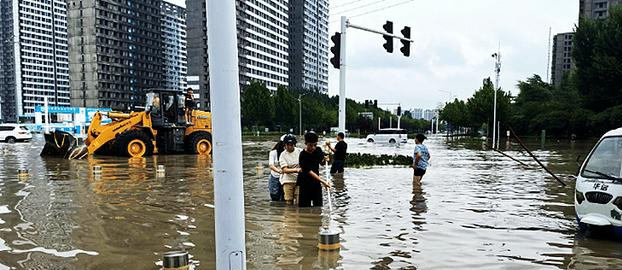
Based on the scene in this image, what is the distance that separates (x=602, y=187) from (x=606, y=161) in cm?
70

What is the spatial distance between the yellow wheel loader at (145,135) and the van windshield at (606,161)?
63.1ft

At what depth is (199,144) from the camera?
2455 cm

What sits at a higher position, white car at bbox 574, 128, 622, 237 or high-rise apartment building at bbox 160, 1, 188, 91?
high-rise apartment building at bbox 160, 1, 188, 91

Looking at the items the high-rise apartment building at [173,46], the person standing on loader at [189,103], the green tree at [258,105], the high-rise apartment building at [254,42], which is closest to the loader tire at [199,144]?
the person standing on loader at [189,103]

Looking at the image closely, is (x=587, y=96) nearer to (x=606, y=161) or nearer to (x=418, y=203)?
(x=418, y=203)

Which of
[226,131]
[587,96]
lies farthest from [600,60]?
[226,131]

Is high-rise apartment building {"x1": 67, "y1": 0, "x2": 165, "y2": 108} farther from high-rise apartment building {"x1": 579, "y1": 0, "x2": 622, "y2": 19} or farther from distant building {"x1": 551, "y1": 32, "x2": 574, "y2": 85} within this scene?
distant building {"x1": 551, "y1": 32, "x2": 574, "y2": 85}

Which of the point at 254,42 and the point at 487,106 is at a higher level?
the point at 254,42

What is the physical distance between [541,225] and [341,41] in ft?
32.3

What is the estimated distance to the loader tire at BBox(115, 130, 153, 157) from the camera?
71.8 feet

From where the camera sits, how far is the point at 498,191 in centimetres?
1242

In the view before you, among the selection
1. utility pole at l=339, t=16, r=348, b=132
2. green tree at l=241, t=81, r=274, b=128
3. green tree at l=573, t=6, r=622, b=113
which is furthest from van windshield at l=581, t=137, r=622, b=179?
green tree at l=241, t=81, r=274, b=128

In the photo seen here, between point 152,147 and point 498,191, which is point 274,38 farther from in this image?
point 498,191

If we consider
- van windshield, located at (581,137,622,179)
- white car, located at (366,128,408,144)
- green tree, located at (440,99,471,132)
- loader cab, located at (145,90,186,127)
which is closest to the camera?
van windshield, located at (581,137,622,179)
